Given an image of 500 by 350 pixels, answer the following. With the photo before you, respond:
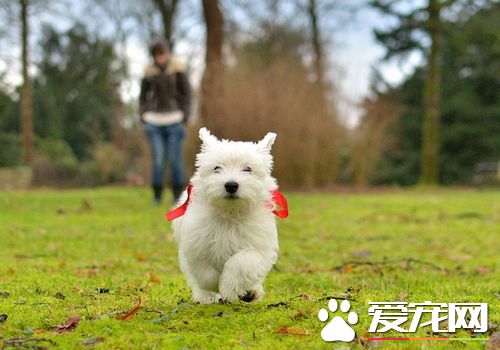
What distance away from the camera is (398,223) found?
10.7 m

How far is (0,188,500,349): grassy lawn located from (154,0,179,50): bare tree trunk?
594 inches

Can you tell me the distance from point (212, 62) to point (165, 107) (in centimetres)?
534

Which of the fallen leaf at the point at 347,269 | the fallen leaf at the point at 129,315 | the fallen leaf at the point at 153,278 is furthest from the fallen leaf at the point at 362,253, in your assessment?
the fallen leaf at the point at 129,315

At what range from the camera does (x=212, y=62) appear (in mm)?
16156

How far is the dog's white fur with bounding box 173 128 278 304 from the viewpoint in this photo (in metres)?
4.04

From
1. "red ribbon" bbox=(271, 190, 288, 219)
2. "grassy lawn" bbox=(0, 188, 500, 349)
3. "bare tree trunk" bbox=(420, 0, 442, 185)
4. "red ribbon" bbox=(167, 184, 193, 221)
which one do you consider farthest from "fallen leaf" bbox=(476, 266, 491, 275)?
"bare tree trunk" bbox=(420, 0, 442, 185)

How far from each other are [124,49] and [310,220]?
2231 centimetres

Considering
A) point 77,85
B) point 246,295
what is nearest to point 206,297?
point 246,295

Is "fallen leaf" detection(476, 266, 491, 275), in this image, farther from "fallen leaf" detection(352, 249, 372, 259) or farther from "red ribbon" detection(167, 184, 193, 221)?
"red ribbon" detection(167, 184, 193, 221)

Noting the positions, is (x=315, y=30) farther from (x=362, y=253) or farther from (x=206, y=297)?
(x=206, y=297)

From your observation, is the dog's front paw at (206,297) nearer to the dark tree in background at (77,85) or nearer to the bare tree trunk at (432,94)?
the bare tree trunk at (432,94)

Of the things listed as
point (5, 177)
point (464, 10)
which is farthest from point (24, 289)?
point (464, 10)

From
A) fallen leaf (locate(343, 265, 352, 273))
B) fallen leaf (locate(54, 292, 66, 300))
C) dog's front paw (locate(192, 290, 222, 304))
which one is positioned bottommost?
fallen leaf (locate(343, 265, 352, 273))

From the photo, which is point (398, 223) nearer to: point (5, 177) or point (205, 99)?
point (205, 99)
